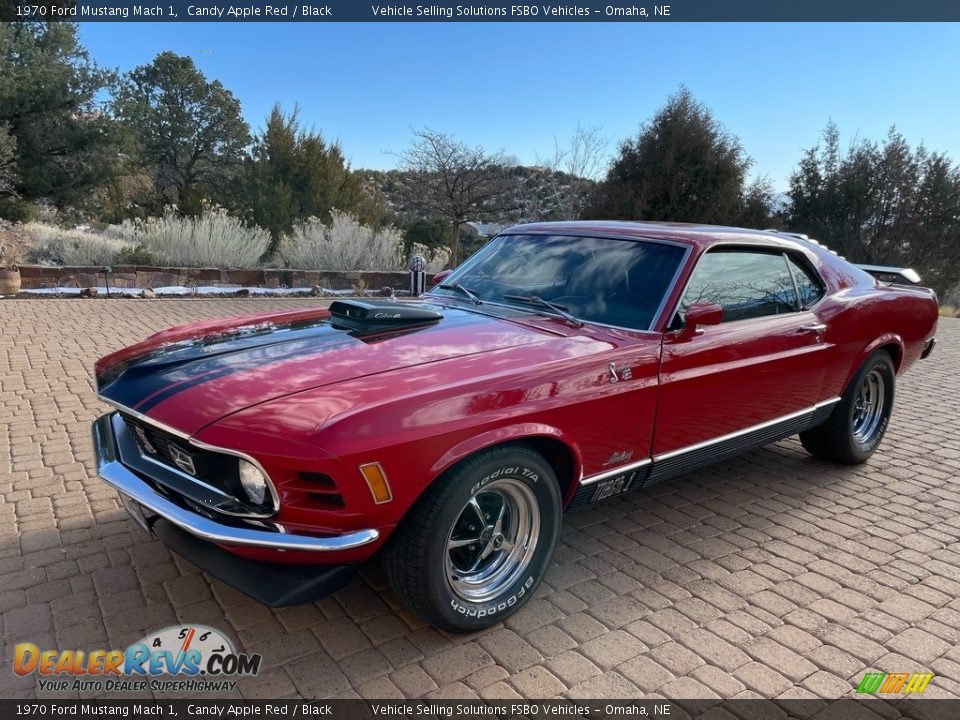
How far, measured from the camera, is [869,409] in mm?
4730

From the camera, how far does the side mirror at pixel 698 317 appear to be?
303 centimetres

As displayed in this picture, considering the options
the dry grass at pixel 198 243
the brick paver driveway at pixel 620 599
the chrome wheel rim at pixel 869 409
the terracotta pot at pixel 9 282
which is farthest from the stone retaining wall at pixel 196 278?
the chrome wheel rim at pixel 869 409

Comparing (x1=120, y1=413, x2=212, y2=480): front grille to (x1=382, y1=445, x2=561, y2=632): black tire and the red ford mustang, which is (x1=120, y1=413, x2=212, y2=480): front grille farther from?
(x1=382, y1=445, x2=561, y2=632): black tire

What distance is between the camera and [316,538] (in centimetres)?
211

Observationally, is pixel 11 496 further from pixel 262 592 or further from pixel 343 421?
pixel 343 421

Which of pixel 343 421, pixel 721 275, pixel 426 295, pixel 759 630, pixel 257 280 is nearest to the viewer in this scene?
pixel 343 421

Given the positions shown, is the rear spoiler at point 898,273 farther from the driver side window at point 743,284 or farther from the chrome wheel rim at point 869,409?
the driver side window at point 743,284

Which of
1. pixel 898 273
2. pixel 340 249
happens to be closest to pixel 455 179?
pixel 340 249

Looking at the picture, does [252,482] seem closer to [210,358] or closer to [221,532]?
[221,532]

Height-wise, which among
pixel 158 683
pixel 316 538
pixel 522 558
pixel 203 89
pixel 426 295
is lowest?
pixel 158 683

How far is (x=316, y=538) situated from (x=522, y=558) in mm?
958

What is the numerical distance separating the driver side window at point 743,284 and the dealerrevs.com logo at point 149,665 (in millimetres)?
2531

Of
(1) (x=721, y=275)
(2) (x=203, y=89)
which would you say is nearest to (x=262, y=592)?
(1) (x=721, y=275)

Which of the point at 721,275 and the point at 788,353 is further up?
the point at 721,275
